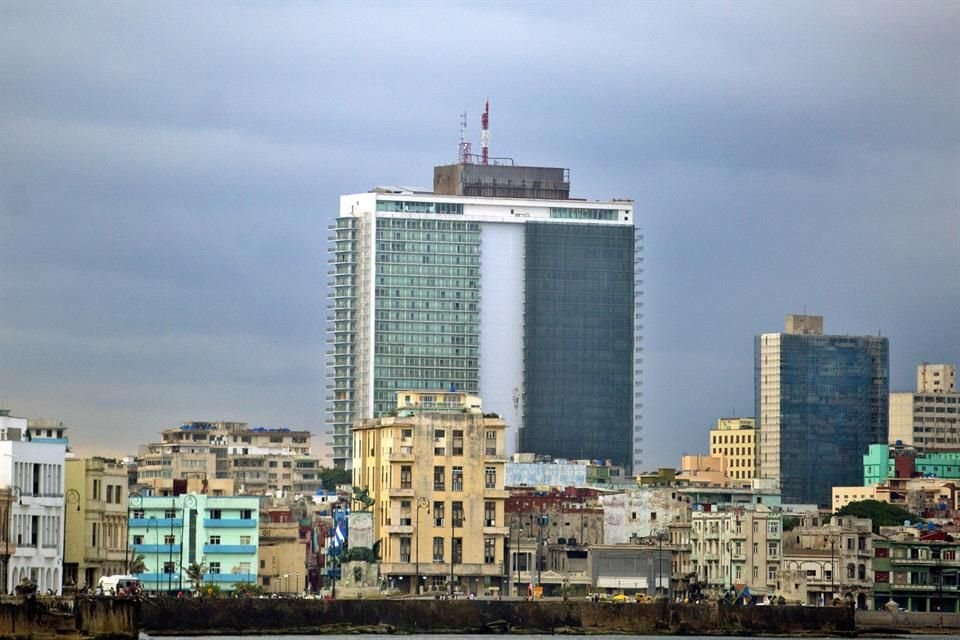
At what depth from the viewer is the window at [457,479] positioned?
190m

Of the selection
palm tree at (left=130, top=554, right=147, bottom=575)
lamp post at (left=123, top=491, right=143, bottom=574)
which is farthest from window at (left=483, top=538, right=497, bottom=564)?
palm tree at (left=130, top=554, right=147, bottom=575)

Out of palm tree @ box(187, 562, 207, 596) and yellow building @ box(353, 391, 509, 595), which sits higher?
yellow building @ box(353, 391, 509, 595)

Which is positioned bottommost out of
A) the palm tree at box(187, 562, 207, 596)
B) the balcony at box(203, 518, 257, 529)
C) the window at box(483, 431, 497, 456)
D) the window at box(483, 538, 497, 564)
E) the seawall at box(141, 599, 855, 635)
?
the seawall at box(141, 599, 855, 635)

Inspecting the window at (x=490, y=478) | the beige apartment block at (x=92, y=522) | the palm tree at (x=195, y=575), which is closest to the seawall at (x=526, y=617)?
the beige apartment block at (x=92, y=522)

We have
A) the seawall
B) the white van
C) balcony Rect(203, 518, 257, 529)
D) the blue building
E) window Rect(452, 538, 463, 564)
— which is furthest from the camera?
window Rect(452, 538, 463, 564)

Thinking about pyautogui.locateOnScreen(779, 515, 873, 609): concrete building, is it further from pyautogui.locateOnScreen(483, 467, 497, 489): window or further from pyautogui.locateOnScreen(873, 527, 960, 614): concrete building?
pyautogui.locateOnScreen(483, 467, 497, 489): window

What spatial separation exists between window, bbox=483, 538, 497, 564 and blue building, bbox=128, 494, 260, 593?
2165 centimetres

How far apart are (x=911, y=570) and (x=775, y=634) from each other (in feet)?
134

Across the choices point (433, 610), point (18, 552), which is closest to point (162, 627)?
point (18, 552)

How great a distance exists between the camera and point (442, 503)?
18950cm

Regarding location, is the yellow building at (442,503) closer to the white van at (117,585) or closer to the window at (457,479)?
the window at (457,479)

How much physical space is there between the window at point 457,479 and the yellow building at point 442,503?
0.25 feet

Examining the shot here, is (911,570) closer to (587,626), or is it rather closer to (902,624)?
(902,624)

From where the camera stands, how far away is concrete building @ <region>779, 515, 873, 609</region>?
636ft
